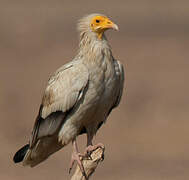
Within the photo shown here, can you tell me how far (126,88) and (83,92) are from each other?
48.8ft

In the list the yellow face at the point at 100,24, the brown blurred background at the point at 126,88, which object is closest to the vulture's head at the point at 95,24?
the yellow face at the point at 100,24

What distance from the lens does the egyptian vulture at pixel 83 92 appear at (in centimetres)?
1194

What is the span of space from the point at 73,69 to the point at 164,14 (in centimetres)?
3351

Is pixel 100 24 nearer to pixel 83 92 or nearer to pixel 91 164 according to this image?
pixel 83 92

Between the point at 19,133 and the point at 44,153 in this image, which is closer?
the point at 44,153

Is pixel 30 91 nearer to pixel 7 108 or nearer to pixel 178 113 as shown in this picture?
pixel 7 108

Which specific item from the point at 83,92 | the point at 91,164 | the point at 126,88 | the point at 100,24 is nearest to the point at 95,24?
the point at 100,24

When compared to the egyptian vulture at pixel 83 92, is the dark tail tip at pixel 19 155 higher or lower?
lower

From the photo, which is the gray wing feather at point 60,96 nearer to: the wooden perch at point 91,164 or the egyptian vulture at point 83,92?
the egyptian vulture at point 83,92

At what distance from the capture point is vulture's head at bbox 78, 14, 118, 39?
40.1 feet

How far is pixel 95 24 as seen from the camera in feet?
40.4

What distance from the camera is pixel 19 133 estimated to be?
929 inches

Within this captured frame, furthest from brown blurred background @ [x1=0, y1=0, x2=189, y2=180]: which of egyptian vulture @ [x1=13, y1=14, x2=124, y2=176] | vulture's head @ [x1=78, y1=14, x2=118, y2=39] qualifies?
vulture's head @ [x1=78, y1=14, x2=118, y2=39]

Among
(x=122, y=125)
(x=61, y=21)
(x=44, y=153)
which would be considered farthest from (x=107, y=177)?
(x=61, y=21)
